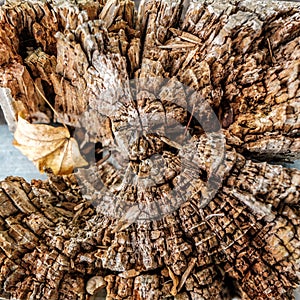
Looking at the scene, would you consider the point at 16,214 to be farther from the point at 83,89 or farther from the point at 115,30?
the point at 115,30

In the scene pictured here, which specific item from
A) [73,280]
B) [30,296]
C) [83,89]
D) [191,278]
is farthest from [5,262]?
[83,89]

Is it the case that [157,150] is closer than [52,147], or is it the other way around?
[157,150]

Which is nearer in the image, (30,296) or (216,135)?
(30,296)

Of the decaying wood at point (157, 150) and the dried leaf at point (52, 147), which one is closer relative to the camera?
the decaying wood at point (157, 150)

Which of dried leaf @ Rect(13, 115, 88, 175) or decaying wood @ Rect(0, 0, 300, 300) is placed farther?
dried leaf @ Rect(13, 115, 88, 175)
